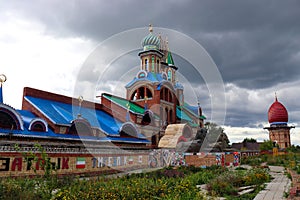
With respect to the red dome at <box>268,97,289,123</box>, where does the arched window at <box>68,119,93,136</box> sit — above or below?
below

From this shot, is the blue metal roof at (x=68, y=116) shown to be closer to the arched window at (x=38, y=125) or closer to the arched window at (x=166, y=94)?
the arched window at (x=38, y=125)

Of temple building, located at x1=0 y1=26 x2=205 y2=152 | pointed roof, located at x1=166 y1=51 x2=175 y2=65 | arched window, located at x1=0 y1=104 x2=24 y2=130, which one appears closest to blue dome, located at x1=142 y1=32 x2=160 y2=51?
temple building, located at x1=0 y1=26 x2=205 y2=152

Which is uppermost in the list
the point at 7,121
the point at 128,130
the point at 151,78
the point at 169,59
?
the point at 169,59

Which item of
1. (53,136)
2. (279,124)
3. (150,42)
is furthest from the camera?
(279,124)

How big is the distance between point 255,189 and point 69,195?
284 inches

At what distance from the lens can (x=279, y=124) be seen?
45438mm

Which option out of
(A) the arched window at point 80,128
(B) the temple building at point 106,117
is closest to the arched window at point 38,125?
(B) the temple building at point 106,117

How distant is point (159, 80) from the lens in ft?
113

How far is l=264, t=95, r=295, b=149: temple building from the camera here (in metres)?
45.2

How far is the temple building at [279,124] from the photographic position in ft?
148

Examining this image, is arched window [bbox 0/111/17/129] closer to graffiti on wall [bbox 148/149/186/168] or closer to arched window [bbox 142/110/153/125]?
graffiti on wall [bbox 148/149/186/168]

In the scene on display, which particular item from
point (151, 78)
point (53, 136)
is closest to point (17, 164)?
point (53, 136)

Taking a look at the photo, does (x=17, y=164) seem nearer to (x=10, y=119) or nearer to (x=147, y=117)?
(x=10, y=119)

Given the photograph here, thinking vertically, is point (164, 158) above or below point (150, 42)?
below
